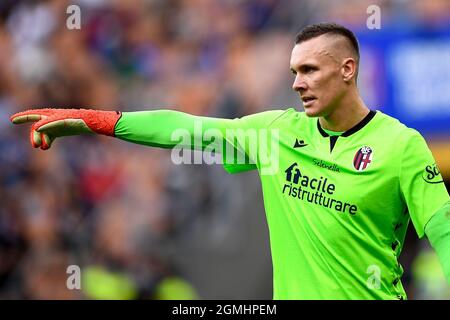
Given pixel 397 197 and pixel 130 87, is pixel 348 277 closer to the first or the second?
pixel 397 197

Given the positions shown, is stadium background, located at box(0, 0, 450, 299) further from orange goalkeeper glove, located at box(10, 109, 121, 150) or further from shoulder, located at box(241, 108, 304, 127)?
orange goalkeeper glove, located at box(10, 109, 121, 150)

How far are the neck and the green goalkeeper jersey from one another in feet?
0.12

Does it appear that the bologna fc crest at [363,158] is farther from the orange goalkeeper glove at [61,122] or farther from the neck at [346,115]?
the orange goalkeeper glove at [61,122]

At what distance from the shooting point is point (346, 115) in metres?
4.95

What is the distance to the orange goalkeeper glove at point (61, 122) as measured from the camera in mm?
4820

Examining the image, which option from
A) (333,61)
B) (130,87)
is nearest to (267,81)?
(130,87)

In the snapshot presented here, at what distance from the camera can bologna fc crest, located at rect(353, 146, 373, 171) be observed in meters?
4.77

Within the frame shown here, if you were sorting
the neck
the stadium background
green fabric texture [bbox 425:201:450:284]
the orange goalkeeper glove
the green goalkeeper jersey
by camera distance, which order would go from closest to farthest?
green fabric texture [bbox 425:201:450:284] < the green goalkeeper jersey < the orange goalkeeper glove < the neck < the stadium background

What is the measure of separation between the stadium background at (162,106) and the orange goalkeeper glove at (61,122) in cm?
591

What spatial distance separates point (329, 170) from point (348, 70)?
531 millimetres

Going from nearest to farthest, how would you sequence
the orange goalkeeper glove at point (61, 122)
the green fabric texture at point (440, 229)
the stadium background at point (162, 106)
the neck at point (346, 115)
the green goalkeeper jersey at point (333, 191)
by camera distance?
the green fabric texture at point (440, 229) → the green goalkeeper jersey at point (333, 191) → the orange goalkeeper glove at point (61, 122) → the neck at point (346, 115) → the stadium background at point (162, 106)

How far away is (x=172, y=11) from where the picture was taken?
12875 millimetres

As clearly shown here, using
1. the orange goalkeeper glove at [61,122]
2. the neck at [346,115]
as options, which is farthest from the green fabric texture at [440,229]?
the orange goalkeeper glove at [61,122]

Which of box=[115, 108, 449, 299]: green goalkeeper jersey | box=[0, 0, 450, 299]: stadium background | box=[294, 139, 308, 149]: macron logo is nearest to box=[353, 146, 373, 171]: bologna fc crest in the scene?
box=[115, 108, 449, 299]: green goalkeeper jersey
